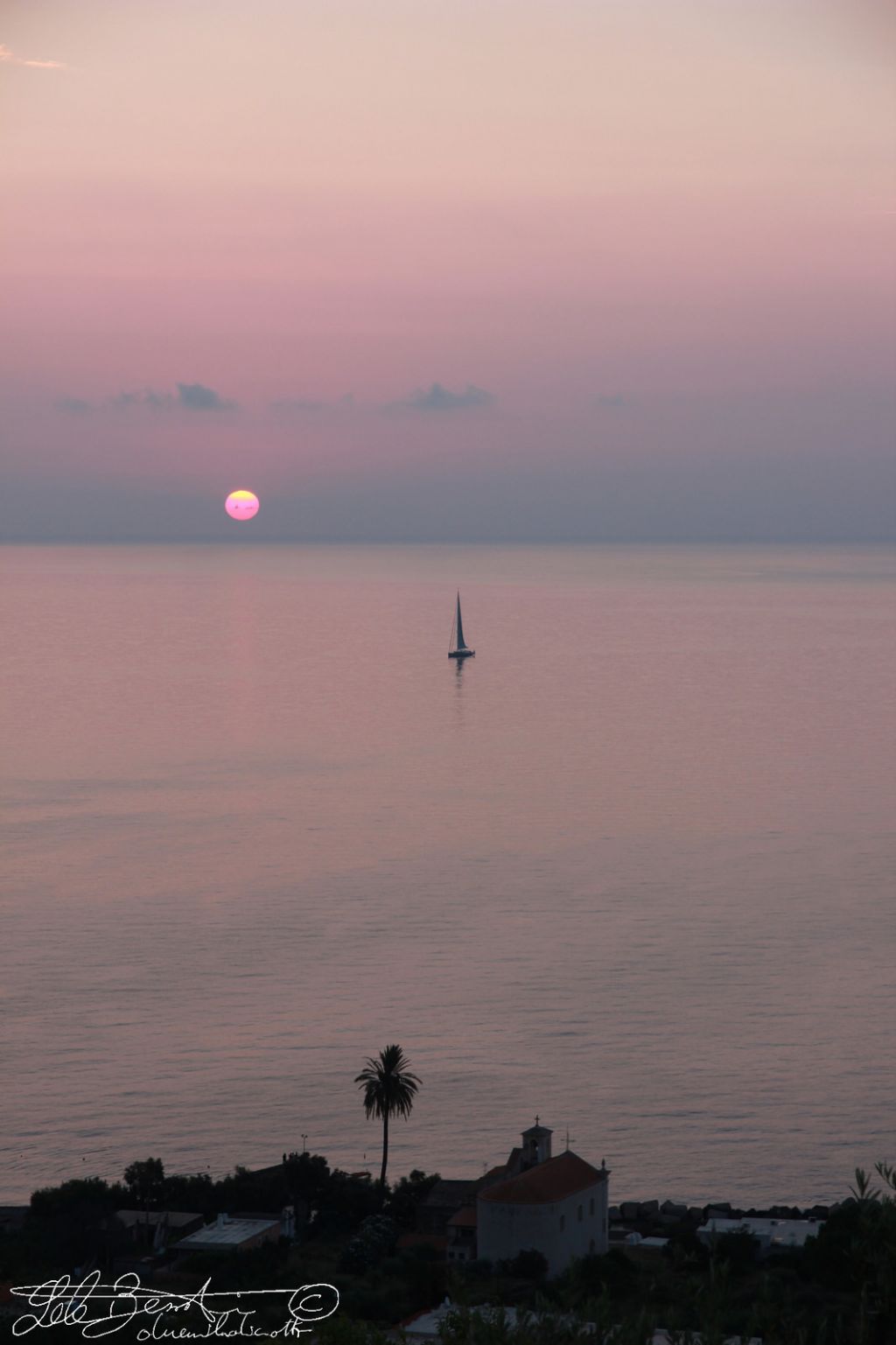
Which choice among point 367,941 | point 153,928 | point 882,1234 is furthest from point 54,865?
point 882,1234

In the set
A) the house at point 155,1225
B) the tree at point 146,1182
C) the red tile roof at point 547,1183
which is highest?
the red tile roof at point 547,1183

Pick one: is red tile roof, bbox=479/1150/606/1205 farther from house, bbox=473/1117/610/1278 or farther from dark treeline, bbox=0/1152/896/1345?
dark treeline, bbox=0/1152/896/1345

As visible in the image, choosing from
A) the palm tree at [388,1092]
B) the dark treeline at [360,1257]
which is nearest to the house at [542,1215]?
the dark treeline at [360,1257]

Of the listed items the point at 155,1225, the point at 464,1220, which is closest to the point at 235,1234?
the point at 155,1225

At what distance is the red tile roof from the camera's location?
3206 centimetres

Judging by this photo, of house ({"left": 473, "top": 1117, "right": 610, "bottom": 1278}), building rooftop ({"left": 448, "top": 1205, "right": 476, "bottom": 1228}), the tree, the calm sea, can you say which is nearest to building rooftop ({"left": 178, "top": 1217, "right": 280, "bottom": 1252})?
the tree

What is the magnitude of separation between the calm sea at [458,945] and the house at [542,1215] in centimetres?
647

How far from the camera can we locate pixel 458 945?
56.2 meters

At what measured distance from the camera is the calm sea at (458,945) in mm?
42031

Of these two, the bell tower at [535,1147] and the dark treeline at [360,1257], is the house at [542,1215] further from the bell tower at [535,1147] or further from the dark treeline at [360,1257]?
the bell tower at [535,1147]

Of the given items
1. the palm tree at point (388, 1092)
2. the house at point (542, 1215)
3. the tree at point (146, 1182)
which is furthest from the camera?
the palm tree at point (388, 1092)

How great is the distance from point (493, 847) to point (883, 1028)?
26219 millimetres

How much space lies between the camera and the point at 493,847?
7188cm

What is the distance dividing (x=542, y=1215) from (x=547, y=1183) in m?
0.71
